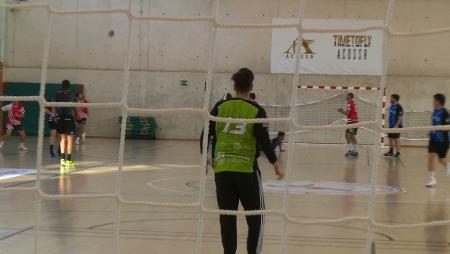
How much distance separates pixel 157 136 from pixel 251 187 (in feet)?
50.1

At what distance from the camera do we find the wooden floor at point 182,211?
16.2 feet

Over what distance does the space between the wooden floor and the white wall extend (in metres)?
6.83

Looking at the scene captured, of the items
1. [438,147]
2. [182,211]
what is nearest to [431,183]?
[438,147]

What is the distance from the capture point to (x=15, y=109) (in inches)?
514

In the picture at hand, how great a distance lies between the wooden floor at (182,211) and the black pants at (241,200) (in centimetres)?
78

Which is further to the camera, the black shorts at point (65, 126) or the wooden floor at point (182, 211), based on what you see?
the black shorts at point (65, 126)

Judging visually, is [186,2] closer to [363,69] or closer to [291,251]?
[363,69]

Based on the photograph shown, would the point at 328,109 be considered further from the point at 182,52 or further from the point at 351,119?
the point at 182,52

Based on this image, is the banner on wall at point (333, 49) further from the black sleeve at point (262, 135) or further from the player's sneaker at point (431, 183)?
the black sleeve at point (262, 135)

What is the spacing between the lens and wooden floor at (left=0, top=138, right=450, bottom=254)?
4.93 m

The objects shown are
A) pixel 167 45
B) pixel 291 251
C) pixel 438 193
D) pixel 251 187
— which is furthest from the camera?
pixel 167 45

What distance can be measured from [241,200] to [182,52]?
49.1ft

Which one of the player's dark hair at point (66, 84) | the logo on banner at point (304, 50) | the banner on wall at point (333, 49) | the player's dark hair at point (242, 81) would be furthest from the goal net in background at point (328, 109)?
the player's dark hair at point (242, 81)

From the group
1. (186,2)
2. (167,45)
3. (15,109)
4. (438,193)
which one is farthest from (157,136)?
(438,193)
